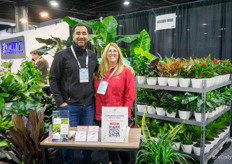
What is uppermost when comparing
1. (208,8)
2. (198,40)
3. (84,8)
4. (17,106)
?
(84,8)

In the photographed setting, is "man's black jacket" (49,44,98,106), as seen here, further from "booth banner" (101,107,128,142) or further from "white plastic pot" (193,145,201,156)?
"white plastic pot" (193,145,201,156)

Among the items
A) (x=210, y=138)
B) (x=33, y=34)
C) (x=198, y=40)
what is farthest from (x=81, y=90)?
(x=33, y=34)

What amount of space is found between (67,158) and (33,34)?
5938 mm

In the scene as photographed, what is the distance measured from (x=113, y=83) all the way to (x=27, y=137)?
104cm

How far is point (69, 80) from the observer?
6.86 feet

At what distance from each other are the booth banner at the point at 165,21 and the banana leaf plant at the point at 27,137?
354 centimetres

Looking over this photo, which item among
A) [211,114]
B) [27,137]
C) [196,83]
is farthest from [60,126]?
[211,114]

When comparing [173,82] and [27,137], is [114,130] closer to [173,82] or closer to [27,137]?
[27,137]

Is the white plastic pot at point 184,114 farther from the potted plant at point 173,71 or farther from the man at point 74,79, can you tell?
the man at point 74,79

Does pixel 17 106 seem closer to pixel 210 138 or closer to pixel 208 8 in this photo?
pixel 210 138

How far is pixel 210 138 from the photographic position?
2855mm

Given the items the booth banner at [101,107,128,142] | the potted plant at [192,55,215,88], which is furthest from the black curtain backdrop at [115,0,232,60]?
the booth banner at [101,107,128,142]

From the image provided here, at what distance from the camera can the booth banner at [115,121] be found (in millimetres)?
1569

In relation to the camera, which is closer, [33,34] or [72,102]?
[72,102]
